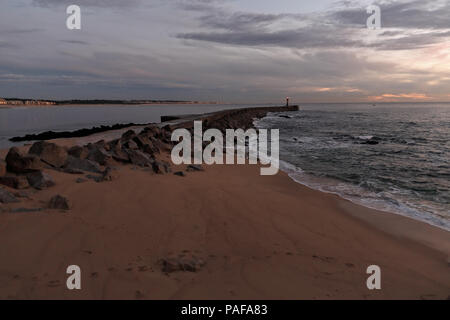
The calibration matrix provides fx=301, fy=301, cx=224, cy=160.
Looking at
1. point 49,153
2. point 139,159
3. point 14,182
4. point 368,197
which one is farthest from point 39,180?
point 368,197

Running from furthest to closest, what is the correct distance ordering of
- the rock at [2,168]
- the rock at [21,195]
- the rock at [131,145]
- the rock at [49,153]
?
the rock at [131,145] < the rock at [49,153] < the rock at [2,168] < the rock at [21,195]

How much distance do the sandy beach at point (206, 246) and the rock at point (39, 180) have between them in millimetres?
150

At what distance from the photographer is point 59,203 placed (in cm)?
465

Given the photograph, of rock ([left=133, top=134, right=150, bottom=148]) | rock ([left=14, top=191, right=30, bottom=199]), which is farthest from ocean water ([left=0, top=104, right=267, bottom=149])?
rock ([left=14, top=191, right=30, bottom=199])

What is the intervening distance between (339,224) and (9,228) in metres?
Result: 4.95

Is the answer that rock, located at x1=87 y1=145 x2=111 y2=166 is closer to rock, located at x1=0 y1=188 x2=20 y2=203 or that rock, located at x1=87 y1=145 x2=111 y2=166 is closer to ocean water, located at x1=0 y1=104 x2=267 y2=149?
rock, located at x1=0 y1=188 x2=20 y2=203

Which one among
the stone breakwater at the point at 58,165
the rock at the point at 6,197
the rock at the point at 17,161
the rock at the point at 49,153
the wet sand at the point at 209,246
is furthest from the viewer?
the rock at the point at 49,153

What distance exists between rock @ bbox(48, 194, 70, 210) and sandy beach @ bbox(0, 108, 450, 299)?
0.17m

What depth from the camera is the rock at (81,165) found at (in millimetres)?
6746

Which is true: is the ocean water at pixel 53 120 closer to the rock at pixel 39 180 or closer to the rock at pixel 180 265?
the rock at pixel 39 180

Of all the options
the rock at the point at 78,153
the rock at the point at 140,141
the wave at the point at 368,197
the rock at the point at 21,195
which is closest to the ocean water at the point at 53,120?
the rock at the point at 140,141

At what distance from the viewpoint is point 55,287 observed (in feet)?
9.57

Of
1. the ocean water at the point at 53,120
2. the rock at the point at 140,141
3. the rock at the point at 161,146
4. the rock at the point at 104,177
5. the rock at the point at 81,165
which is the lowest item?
the rock at the point at 104,177

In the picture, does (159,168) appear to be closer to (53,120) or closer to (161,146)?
(161,146)
